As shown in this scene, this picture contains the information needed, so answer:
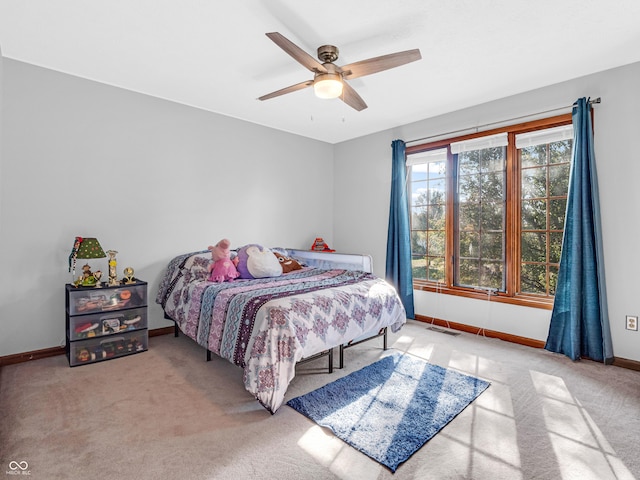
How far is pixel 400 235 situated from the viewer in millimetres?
4137

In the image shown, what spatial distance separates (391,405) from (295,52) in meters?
2.22

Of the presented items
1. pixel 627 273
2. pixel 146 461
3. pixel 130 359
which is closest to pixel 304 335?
pixel 146 461

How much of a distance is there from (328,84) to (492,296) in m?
2.70

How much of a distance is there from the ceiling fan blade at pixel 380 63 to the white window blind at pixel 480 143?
72.6 inches

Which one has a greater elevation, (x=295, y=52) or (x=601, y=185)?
(x=295, y=52)

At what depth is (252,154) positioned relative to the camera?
13.9 ft

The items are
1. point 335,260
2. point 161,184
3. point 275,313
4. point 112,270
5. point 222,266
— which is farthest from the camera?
point 335,260

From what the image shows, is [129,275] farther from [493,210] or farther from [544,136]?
[544,136]

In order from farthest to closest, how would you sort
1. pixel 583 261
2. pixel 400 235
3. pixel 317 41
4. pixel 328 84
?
pixel 400 235 < pixel 583 261 < pixel 317 41 < pixel 328 84

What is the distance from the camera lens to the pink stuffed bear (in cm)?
311

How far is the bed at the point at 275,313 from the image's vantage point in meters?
2.05

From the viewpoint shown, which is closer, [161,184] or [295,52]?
[295,52]

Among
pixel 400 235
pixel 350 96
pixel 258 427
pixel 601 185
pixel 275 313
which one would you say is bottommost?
pixel 258 427

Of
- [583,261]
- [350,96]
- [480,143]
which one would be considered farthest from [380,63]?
[583,261]
